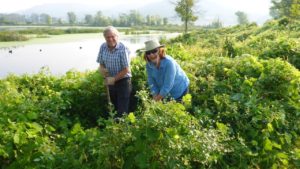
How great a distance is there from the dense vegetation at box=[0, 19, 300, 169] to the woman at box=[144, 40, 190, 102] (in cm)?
31

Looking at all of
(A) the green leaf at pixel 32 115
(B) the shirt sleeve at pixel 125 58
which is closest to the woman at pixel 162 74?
(B) the shirt sleeve at pixel 125 58

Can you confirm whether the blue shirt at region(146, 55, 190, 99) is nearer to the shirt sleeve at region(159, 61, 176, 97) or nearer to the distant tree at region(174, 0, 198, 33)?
the shirt sleeve at region(159, 61, 176, 97)

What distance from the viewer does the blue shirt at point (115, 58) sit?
596 centimetres

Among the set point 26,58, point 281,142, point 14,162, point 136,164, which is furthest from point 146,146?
point 26,58

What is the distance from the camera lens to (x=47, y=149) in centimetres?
426

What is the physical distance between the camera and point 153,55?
4.97m

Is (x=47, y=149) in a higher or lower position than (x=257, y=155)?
higher

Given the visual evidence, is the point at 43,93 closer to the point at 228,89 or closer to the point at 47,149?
the point at 47,149

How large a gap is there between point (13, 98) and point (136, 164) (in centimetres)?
280

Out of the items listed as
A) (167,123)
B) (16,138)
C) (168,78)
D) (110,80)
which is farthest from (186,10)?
(167,123)

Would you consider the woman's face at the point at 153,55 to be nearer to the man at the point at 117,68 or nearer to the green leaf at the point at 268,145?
the man at the point at 117,68

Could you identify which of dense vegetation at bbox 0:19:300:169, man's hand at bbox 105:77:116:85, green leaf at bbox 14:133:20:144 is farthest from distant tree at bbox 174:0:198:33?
green leaf at bbox 14:133:20:144

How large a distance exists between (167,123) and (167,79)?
1269 mm

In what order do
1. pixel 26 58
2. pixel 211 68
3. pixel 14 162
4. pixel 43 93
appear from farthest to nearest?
1. pixel 26 58
2. pixel 211 68
3. pixel 43 93
4. pixel 14 162
